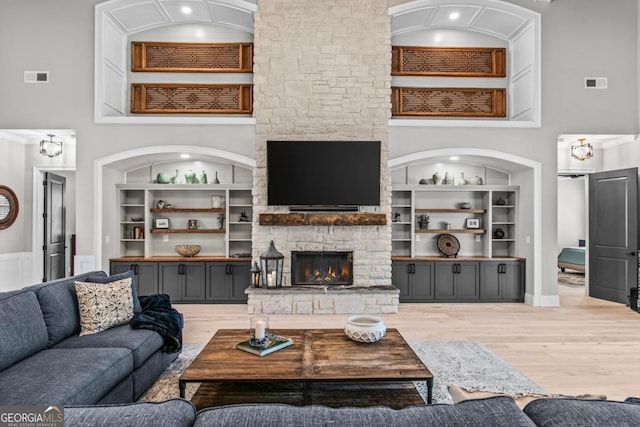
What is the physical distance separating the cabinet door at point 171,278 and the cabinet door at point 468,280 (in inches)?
182

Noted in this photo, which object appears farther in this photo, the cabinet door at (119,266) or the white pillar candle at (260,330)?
the cabinet door at (119,266)

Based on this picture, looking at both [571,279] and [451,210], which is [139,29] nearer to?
[451,210]

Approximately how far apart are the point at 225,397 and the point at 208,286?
3.94 m

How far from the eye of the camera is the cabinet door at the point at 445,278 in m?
6.50

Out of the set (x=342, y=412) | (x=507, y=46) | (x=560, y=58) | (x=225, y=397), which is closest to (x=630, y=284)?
(x=560, y=58)

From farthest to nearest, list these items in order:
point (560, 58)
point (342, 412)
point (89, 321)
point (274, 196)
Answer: point (560, 58) < point (274, 196) < point (89, 321) < point (342, 412)

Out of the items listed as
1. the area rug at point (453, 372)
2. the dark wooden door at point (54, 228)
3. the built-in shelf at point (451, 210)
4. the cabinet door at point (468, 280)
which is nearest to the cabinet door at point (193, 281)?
the area rug at point (453, 372)

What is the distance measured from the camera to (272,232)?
5871 mm

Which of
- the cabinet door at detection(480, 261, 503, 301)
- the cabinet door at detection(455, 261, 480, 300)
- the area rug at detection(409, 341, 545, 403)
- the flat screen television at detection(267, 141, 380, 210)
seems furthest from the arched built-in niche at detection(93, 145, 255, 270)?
the cabinet door at detection(480, 261, 503, 301)

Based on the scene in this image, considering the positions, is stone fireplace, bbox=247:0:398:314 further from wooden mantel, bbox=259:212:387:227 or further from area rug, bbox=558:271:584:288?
area rug, bbox=558:271:584:288

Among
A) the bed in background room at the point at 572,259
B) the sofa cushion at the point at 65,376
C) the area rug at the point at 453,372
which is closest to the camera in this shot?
the sofa cushion at the point at 65,376

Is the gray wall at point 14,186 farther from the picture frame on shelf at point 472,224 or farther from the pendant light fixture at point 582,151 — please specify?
the pendant light fixture at point 582,151

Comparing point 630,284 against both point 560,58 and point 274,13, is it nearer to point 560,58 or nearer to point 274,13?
point 560,58

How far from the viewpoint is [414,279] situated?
6.52m
